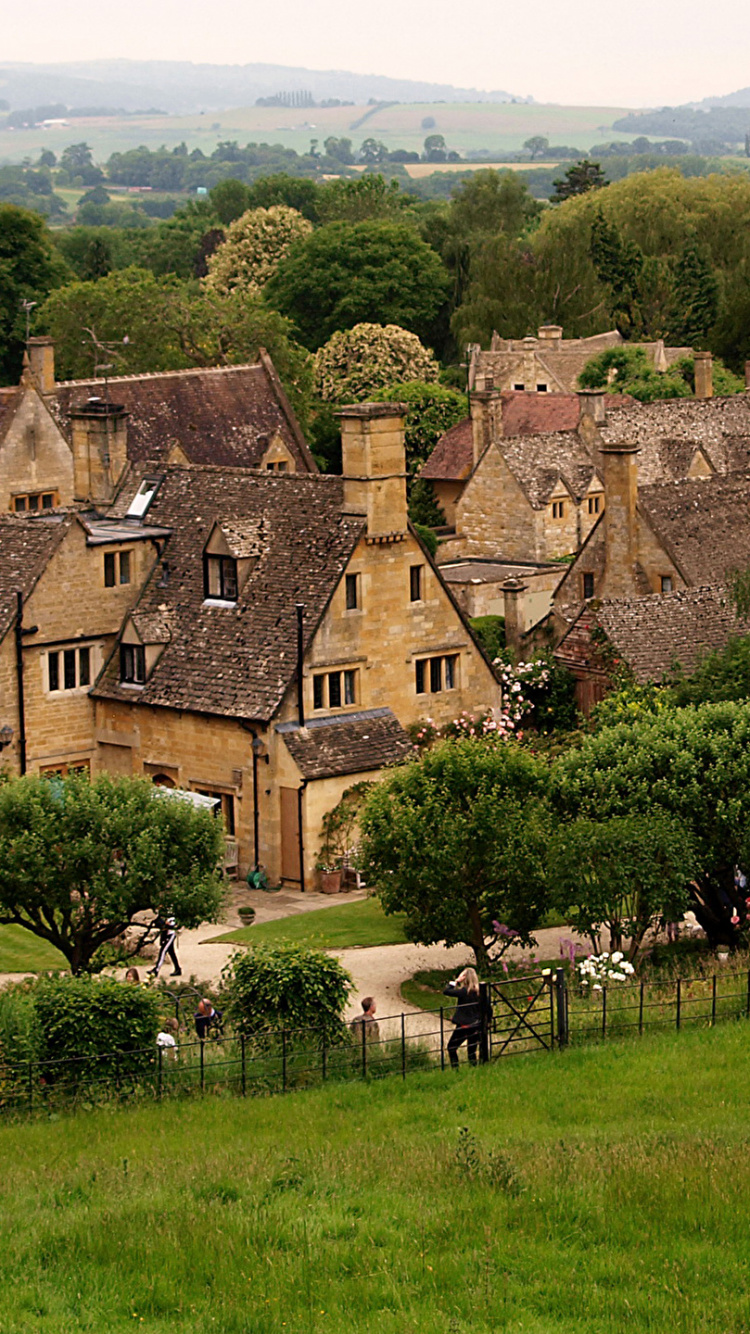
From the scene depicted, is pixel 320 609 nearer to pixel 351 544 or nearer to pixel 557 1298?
pixel 351 544

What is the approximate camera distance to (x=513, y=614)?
209 feet

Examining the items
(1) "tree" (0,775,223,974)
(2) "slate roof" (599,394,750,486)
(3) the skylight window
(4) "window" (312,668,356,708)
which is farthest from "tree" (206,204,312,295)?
(1) "tree" (0,775,223,974)

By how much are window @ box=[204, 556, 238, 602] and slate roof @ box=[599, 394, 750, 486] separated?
122 ft

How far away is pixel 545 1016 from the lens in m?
36.6

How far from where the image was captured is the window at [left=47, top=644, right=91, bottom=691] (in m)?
54.8

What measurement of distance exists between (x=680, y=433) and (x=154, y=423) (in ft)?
81.1

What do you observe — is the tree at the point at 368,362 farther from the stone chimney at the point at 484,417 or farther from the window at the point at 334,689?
the window at the point at 334,689

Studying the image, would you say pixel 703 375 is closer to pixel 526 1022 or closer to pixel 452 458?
pixel 452 458

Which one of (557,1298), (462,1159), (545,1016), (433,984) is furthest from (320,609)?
(557,1298)

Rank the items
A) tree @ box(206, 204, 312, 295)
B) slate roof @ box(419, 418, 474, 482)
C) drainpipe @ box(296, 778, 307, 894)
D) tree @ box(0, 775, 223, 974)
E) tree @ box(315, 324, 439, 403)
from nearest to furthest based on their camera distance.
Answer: tree @ box(0, 775, 223, 974) → drainpipe @ box(296, 778, 307, 894) → slate roof @ box(419, 418, 474, 482) → tree @ box(315, 324, 439, 403) → tree @ box(206, 204, 312, 295)

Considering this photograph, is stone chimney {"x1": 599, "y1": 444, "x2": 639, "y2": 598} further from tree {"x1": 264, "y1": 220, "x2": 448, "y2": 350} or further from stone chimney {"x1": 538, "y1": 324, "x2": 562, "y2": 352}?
tree {"x1": 264, "y1": 220, "x2": 448, "y2": 350}

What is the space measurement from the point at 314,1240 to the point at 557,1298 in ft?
10.0

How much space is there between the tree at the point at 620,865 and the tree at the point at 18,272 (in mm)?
94473

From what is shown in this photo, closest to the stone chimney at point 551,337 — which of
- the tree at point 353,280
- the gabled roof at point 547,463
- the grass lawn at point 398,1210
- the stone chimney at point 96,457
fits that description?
the tree at point 353,280
